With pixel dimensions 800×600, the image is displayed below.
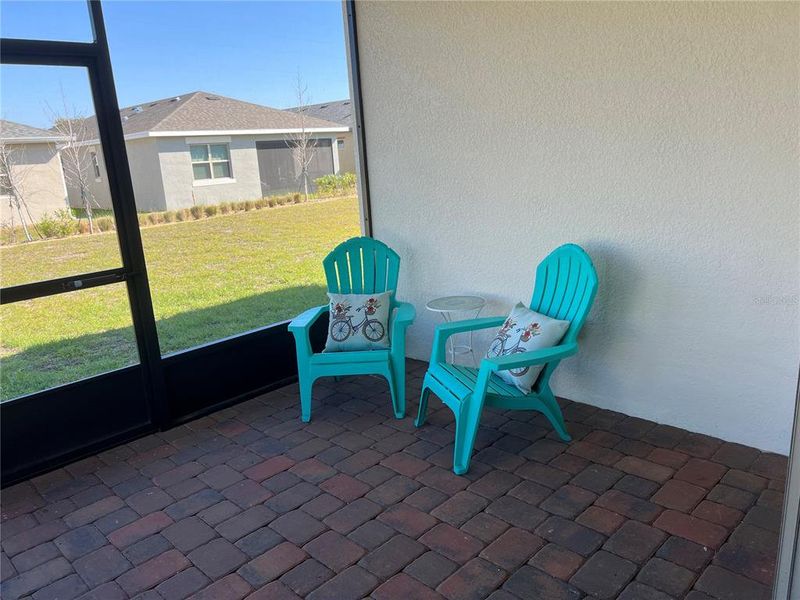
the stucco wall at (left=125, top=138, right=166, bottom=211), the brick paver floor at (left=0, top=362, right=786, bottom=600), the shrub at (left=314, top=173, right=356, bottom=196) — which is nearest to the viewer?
the brick paver floor at (left=0, top=362, right=786, bottom=600)

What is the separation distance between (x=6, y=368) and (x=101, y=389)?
0.41 m

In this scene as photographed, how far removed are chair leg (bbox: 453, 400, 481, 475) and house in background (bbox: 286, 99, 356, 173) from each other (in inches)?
78.7

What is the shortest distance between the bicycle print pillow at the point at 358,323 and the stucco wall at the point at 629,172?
540 mm

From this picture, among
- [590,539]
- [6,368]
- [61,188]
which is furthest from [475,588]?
[61,188]

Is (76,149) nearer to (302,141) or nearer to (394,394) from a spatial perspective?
(302,141)

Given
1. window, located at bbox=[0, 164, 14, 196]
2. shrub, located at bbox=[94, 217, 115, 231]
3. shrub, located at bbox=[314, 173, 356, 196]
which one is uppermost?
window, located at bbox=[0, 164, 14, 196]

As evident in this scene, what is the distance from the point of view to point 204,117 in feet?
11.1

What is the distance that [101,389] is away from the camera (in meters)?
2.88

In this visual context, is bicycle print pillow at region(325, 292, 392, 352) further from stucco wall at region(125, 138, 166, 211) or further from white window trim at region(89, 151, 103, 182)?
white window trim at region(89, 151, 103, 182)

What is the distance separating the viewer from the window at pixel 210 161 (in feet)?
10.9

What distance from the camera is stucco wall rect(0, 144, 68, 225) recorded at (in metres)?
2.56

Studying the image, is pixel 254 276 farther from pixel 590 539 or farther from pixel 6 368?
pixel 590 539

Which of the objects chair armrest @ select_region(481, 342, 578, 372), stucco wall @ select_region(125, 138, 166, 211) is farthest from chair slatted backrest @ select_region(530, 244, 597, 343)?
stucco wall @ select_region(125, 138, 166, 211)

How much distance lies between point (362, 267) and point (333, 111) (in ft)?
3.59
